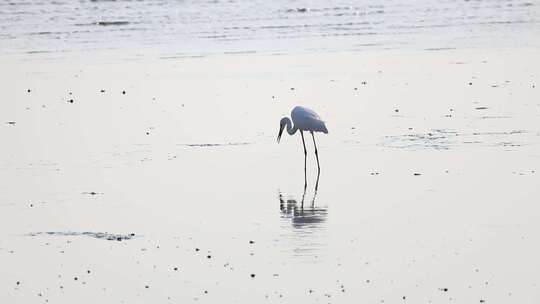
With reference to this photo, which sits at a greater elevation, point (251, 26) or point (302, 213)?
point (251, 26)

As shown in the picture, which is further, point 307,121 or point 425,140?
point 425,140

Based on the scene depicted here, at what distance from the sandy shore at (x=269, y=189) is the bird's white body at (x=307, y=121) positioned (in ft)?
1.13

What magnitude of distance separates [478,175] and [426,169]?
744 millimetres

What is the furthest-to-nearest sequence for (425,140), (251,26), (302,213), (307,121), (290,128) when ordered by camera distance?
(251,26), (290,128), (425,140), (307,121), (302,213)

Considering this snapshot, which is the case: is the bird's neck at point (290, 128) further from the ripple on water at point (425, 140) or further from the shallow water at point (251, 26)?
the shallow water at point (251, 26)

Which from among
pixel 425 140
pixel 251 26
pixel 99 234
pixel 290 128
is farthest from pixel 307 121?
pixel 251 26

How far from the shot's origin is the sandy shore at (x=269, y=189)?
420 inches

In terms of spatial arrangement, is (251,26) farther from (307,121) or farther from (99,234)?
(99,234)

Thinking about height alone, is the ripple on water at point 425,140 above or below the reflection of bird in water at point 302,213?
above

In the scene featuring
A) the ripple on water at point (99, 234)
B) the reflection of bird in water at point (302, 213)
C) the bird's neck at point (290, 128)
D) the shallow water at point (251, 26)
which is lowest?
the ripple on water at point (99, 234)

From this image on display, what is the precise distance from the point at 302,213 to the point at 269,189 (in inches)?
52.1

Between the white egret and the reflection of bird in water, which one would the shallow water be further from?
the reflection of bird in water

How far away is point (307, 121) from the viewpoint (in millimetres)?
16969

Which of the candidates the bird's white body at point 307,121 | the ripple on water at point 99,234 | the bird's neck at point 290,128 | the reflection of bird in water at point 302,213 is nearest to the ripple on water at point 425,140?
the bird's white body at point 307,121
